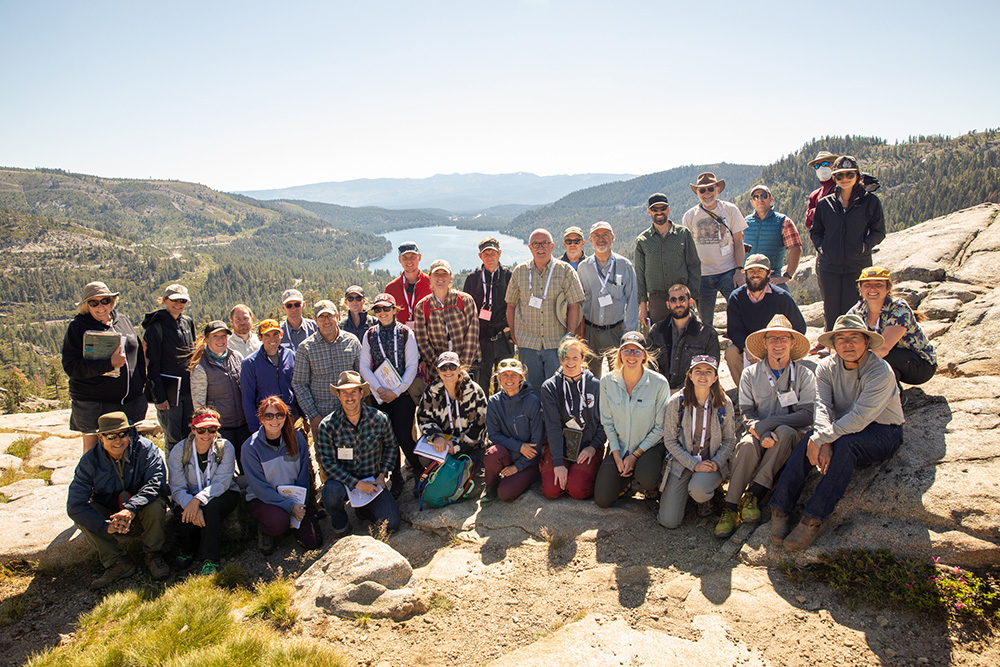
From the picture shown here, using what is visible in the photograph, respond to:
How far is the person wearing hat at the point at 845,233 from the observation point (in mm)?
6105

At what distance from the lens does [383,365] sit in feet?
20.3

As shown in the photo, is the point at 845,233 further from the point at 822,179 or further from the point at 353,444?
the point at 353,444

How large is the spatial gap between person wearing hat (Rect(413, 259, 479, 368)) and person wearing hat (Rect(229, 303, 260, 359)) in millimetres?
2122

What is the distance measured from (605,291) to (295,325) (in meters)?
4.16

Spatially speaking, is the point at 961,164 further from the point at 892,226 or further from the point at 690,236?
the point at 690,236

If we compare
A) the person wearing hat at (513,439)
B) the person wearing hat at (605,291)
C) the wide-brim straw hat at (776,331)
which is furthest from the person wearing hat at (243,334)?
the wide-brim straw hat at (776,331)

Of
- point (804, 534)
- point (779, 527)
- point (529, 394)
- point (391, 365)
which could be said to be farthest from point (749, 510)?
point (391, 365)

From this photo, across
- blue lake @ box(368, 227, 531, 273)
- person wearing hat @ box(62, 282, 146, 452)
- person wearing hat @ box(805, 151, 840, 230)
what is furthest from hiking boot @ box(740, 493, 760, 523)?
blue lake @ box(368, 227, 531, 273)

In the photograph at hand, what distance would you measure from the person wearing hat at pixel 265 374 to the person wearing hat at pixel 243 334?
0.35 m

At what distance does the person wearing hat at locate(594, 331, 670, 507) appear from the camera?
537cm

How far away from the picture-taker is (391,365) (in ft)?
20.4

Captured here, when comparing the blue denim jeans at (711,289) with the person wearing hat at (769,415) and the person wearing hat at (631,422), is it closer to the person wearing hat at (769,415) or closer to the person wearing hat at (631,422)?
the person wearing hat at (769,415)

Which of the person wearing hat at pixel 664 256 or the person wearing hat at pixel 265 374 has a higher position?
the person wearing hat at pixel 664 256

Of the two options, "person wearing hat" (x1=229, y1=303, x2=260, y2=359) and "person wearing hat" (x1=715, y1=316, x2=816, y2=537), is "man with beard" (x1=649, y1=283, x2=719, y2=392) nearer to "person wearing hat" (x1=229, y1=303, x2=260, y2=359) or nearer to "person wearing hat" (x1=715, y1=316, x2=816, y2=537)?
"person wearing hat" (x1=715, y1=316, x2=816, y2=537)
